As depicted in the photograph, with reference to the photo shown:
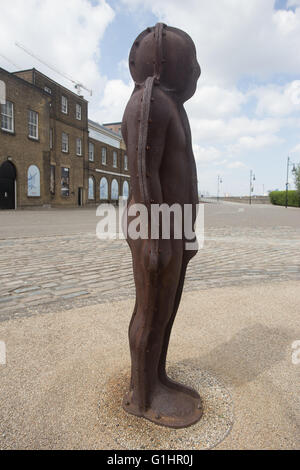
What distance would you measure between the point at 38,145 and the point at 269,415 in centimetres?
2822

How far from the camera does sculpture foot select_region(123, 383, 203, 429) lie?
6.25ft

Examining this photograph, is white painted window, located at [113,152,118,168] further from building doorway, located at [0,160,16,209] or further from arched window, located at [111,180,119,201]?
building doorway, located at [0,160,16,209]

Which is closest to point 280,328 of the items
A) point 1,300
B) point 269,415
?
point 269,415

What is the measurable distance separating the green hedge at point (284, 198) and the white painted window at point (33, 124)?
38961 millimetres

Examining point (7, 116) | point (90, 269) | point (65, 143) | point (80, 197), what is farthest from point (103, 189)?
point (90, 269)

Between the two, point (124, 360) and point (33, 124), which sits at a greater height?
point (33, 124)

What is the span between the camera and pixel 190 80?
1857mm

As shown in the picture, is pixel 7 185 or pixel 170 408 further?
pixel 7 185

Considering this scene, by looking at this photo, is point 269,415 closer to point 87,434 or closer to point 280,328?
point 87,434

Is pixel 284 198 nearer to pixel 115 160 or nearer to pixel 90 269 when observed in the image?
pixel 115 160

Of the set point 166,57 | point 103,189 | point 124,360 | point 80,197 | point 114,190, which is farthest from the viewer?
point 114,190

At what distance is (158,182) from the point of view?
1687 millimetres

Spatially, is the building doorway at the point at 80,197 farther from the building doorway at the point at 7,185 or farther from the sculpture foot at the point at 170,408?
the sculpture foot at the point at 170,408

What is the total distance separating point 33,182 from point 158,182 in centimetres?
2676
